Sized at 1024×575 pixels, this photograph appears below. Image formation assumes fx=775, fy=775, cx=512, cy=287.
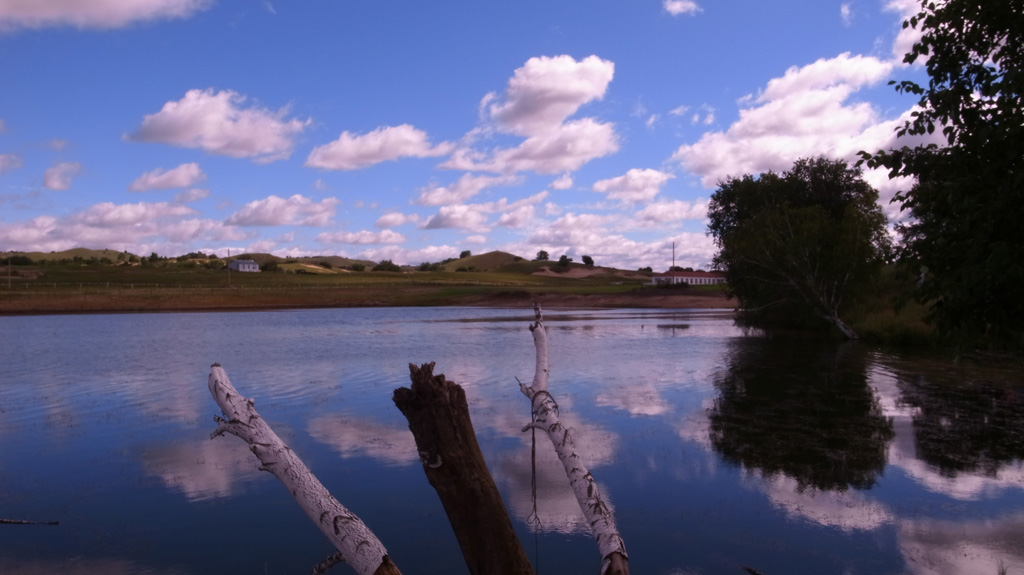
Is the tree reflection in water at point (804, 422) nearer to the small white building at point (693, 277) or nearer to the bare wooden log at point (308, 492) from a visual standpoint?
the bare wooden log at point (308, 492)

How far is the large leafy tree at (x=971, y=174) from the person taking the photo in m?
6.90

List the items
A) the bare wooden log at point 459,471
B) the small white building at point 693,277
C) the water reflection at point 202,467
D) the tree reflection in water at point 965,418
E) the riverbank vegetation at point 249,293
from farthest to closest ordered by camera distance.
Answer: the small white building at point 693,277 < the riverbank vegetation at point 249,293 < the tree reflection in water at point 965,418 < the water reflection at point 202,467 < the bare wooden log at point 459,471

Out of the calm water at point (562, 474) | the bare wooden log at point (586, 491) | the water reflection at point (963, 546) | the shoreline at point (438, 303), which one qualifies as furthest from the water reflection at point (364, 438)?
the shoreline at point (438, 303)

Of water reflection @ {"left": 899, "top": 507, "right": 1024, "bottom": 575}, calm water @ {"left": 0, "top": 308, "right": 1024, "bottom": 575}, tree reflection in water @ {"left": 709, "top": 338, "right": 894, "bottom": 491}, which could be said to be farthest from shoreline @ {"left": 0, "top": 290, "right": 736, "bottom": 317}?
water reflection @ {"left": 899, "top": 507, "right": 1024, "bottom": 575}

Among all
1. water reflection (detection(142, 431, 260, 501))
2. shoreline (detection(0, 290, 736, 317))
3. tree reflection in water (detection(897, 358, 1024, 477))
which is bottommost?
tree reflection in water (detection(897, 358, 1024, 477))

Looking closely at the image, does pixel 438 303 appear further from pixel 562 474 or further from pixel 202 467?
pixel 562 474

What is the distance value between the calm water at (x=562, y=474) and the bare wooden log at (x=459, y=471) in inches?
143

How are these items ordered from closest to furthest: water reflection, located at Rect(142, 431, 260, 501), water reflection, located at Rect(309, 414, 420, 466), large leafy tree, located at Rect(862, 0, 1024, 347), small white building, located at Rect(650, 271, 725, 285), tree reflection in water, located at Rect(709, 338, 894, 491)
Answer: large leafy tree, located at Rect(862, 0, 1024, 347) → water reflection, located at Rect(142, 431, 260, 501) → tree reflection in water, located at Rect(709, 338, 894, 491) → water reflection, located at Rect(309, 414, 420, 466) → small white building, located at Rect(650, 271, 725, 285)

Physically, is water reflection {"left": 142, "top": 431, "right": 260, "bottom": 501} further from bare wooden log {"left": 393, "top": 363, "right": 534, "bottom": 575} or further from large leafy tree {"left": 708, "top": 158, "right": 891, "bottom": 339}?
large leafy tree {"left": 708, "top": 158, "right": 891, "bottom": 339}

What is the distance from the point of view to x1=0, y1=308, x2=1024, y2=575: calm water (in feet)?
29.0

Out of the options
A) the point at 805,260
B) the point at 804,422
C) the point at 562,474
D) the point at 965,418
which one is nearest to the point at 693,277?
the point at 805,260

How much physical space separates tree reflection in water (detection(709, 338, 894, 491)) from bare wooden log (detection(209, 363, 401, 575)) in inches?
344

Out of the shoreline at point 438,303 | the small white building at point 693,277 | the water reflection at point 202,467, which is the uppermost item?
the small white building at point 693,277

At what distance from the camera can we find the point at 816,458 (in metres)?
13.1
